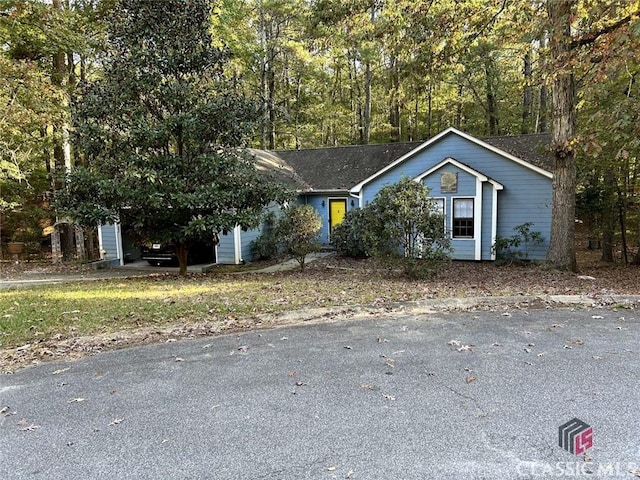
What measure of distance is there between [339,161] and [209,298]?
1279 centimetres

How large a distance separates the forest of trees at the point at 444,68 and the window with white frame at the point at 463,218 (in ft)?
9.97

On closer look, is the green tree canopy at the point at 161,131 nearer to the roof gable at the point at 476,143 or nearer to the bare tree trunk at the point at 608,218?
the roof gable at the point at 476,143

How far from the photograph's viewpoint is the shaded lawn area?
18.0ft

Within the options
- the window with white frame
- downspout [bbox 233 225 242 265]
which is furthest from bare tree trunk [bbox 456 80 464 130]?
downspout [bbox 233 225 242 265]

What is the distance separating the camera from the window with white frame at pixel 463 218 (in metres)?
14.1

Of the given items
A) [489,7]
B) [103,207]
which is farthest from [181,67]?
[489,7]

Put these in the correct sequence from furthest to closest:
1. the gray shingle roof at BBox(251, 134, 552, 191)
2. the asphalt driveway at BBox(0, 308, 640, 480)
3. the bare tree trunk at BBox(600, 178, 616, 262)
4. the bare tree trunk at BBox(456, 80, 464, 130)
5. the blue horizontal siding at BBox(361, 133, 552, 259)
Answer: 1. the bare tree trunk at BBox(456, 80, 464, 130)
2. the gray shingle roof at BBox(251, 134, 552, 191)
3. the blue horizontal siding at BBox(361, 133, 552, 259)
4. the bare tree trunk at BBox(600, 178, 616, 262)
5. the asphalt driveway at BBox(0, 308, 640, 480)

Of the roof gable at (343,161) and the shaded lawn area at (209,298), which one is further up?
the roof gable at (343,161)

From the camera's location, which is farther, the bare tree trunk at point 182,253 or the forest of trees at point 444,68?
the bare tree trunk at point 182,253

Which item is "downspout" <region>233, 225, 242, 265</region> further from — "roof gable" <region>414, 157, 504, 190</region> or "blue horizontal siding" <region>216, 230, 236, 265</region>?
"roof gable" <region>414, 157, 504, 190</region>

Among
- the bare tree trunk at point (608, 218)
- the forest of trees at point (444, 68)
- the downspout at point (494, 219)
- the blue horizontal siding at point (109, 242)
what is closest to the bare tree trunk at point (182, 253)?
the forest of trees at point (444, 68)


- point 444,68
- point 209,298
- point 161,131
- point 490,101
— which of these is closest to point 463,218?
point 444,68

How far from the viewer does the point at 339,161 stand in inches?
759

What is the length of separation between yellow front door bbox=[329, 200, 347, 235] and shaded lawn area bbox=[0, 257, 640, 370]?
Answer: 6.00 meters
